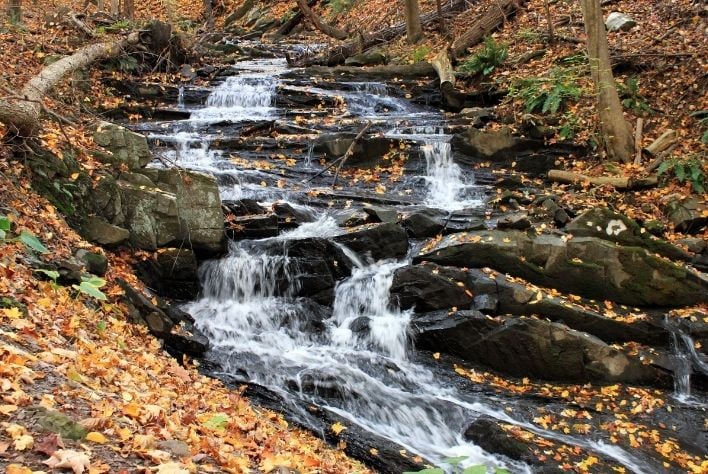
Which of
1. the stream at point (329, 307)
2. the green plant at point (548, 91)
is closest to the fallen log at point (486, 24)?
the green plant at point (548, 91)

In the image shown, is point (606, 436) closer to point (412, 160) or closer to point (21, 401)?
point (21, 401)

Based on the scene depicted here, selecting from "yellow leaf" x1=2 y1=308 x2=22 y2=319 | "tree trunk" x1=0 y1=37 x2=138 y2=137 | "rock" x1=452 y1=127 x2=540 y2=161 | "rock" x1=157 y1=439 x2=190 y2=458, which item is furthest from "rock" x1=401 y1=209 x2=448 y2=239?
"rock" x1=157 y1=439 x2=190 y2=458

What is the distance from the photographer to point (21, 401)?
9.96 ft

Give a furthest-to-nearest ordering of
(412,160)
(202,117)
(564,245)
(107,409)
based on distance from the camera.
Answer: (202,117) < (412,160) < (564,245) < (107,409)

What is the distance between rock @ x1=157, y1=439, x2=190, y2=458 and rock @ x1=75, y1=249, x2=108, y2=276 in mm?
3849

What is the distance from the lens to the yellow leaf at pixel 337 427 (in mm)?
6302

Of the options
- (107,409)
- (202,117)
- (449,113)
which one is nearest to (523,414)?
(107,409)

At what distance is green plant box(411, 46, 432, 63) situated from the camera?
1853 centimetres

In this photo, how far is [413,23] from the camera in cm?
1986

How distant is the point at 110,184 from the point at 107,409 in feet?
18.2

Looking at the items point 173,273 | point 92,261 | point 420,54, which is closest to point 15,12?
point 173,273

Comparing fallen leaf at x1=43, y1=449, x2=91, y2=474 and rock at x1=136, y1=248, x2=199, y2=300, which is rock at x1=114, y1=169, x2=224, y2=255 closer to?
rock at x1=136, y1=248, x2=199, y2=300

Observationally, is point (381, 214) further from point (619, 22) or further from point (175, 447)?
point (619, 22)

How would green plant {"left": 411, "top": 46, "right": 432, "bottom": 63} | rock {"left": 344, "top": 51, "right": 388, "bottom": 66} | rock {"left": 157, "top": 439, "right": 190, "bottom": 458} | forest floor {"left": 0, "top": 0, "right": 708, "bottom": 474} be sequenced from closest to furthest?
forest floor {"left": 0, "top": 0, "right": 708, "bottom": 474}, rock {"left": 157, "top": 439, "right": 190, "bottom": 458}, green plant {"left": 411, "top": 46, "right": 432, "bottom": 63}, rock {"left": 344, "top": 51, "right": 388, "bottom": 66}
